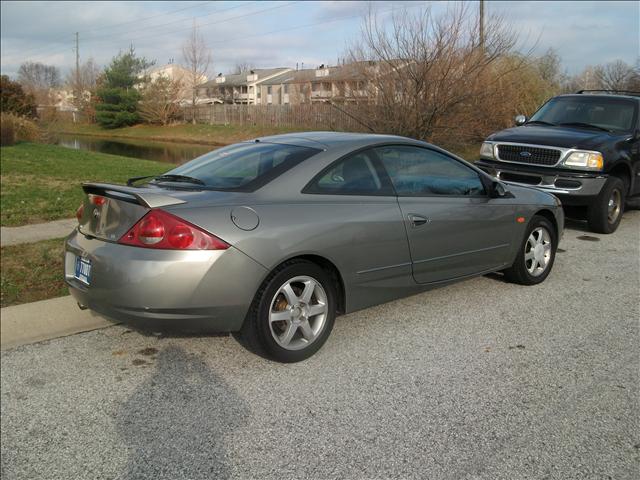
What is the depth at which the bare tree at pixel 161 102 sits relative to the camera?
52625mm

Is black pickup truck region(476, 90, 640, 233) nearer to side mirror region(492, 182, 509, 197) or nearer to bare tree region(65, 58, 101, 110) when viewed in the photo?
side mirror region(492, 182, 509, 197)

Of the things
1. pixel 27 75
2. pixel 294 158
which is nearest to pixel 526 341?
pixel 294 158

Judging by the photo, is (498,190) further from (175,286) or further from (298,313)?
(175,286)

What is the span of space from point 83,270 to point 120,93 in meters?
55.5

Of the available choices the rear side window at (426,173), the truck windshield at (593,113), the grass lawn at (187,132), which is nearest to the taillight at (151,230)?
the rear side window at (426,173)

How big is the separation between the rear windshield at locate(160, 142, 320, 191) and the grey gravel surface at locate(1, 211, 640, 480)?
118 centimetres

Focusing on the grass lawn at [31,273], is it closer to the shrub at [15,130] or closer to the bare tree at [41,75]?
the shrub at [15,130]

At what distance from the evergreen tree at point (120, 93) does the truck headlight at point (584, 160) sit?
51.8 metres

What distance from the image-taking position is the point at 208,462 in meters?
2.85

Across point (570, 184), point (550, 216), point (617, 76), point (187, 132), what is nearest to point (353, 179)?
point (550, 216)

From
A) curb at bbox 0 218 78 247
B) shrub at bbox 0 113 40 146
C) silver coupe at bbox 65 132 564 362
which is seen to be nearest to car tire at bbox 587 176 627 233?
silver coupe at bbox 65 132 564 362

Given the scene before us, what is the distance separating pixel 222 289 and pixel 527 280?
3280mm

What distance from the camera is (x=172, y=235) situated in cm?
344

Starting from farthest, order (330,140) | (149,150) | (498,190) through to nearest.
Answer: (149,150) < (498,190) < (330,140)
